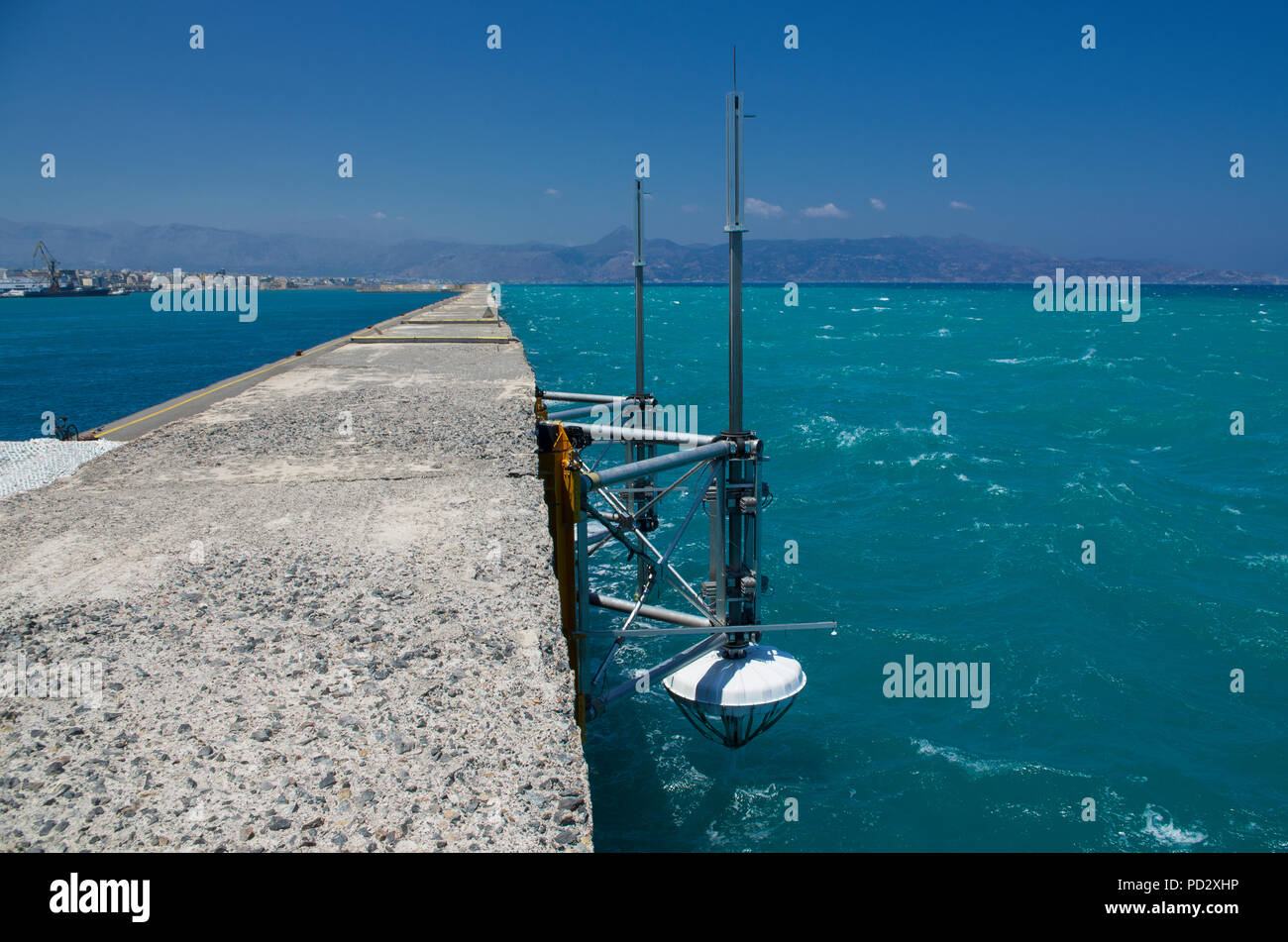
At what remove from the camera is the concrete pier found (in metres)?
5.80

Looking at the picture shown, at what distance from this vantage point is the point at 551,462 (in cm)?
1400

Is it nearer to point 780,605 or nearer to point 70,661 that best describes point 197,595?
point 70,661

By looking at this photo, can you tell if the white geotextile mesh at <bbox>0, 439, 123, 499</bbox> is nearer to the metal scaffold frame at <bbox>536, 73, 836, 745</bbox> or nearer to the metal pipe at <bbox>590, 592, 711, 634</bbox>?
the metal scaffold frame at <bbox>536, 73, 836, 745</bbox>

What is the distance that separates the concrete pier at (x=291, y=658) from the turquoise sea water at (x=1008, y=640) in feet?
22.0

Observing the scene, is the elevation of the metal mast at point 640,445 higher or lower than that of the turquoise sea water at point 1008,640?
higher

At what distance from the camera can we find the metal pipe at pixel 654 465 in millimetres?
11961

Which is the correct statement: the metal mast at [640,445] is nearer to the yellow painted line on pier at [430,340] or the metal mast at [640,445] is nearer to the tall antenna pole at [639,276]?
the tall antenna pole at [639,276]

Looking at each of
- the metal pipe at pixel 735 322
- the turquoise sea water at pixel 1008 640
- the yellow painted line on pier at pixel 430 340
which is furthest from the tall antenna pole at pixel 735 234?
the yellow painted line on pier at pixel 430 340

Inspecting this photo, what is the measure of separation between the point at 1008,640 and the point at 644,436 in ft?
36.8

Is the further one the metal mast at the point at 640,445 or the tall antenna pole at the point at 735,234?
the metal mast at the point at 640,445

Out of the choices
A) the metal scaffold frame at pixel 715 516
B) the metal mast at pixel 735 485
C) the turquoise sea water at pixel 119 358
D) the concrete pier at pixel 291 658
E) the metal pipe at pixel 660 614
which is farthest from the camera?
the turquoise sea water at pixel 119 358

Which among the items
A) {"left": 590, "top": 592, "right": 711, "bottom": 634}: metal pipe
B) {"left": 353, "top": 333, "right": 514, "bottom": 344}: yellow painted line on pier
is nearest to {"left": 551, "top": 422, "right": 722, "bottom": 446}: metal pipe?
{"left": 590, "top": 592, "right": 711, "bottom": 634}: metal pipe
